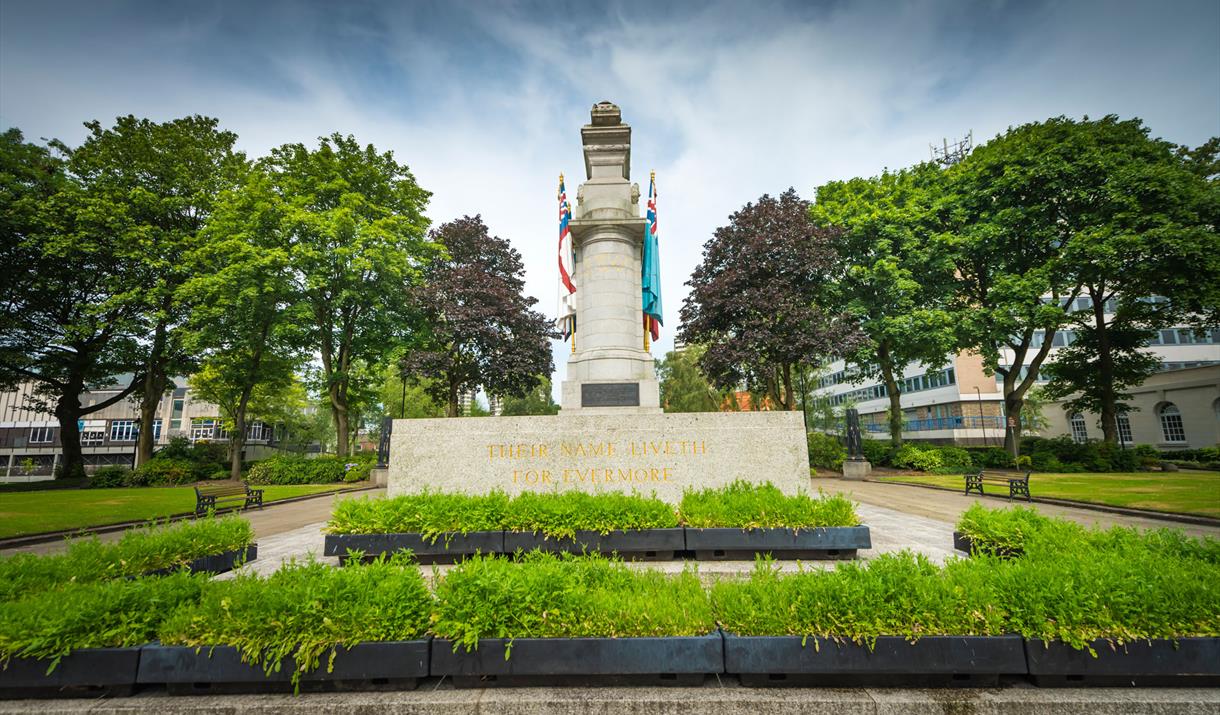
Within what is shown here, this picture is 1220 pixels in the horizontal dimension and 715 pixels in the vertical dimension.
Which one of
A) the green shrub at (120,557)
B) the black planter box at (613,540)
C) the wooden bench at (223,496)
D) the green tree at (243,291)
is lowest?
the wooden bench at (223,496)

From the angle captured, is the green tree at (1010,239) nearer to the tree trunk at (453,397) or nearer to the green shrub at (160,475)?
the tree trunk at (453,397)

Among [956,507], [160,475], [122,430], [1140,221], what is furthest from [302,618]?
[122,430]

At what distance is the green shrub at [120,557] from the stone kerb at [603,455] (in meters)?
3.11

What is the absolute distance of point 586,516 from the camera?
690 centimetres

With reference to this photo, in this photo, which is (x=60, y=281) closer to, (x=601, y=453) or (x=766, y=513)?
(x=601, y=453)

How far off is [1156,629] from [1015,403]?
3269 cm

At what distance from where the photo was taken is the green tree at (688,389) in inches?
1708

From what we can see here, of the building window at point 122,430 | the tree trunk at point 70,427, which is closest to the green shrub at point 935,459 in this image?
the tree trunk at point 70,427

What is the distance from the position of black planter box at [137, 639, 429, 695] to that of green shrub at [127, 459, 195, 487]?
104 ft

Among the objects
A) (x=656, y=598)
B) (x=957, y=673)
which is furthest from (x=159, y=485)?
(x=957, y=673)

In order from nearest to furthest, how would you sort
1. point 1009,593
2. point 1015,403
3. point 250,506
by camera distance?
point 1009,593
point 250,506
point 1015,403

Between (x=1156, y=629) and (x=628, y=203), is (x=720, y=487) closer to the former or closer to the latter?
(x=1156, y=629)

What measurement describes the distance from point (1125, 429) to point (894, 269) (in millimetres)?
34291

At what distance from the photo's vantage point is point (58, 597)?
404cm
